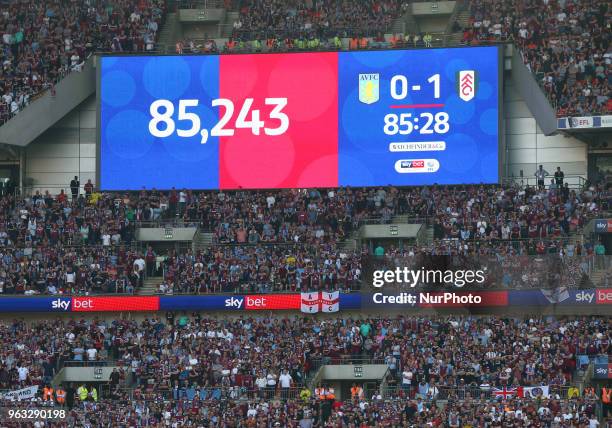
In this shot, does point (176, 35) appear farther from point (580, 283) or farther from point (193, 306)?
point (580, 283)

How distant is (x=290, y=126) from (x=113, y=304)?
9164mm

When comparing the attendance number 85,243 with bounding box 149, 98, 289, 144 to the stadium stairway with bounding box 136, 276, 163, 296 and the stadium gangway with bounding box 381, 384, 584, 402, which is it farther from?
the stadium gangway with bounding box 381, 384, 584, 402

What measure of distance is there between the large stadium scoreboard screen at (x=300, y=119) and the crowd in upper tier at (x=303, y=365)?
678 cm

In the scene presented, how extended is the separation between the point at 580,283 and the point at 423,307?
467cm

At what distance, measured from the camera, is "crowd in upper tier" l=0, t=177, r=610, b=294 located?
156ft

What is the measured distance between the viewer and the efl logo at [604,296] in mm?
45156

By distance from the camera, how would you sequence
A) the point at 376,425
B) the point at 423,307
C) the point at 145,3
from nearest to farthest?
the point at 376,425 → the point at 423,307 → the point at 145,3

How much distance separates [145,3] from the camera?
56406mm

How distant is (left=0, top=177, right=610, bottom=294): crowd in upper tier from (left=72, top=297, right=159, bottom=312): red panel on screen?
0.39 metres

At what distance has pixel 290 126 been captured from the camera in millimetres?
52344

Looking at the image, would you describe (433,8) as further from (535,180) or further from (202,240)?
(202,240)

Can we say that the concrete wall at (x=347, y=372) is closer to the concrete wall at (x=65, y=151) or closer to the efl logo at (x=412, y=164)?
the efl logo at (x=412, y=164)

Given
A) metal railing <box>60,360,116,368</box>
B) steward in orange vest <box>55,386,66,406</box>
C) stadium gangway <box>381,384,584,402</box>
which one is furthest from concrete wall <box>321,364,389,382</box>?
steward in orange vest <box>55,386,66,406</box>

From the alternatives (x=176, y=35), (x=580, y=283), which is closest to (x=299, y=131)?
(x=176, y=35)
